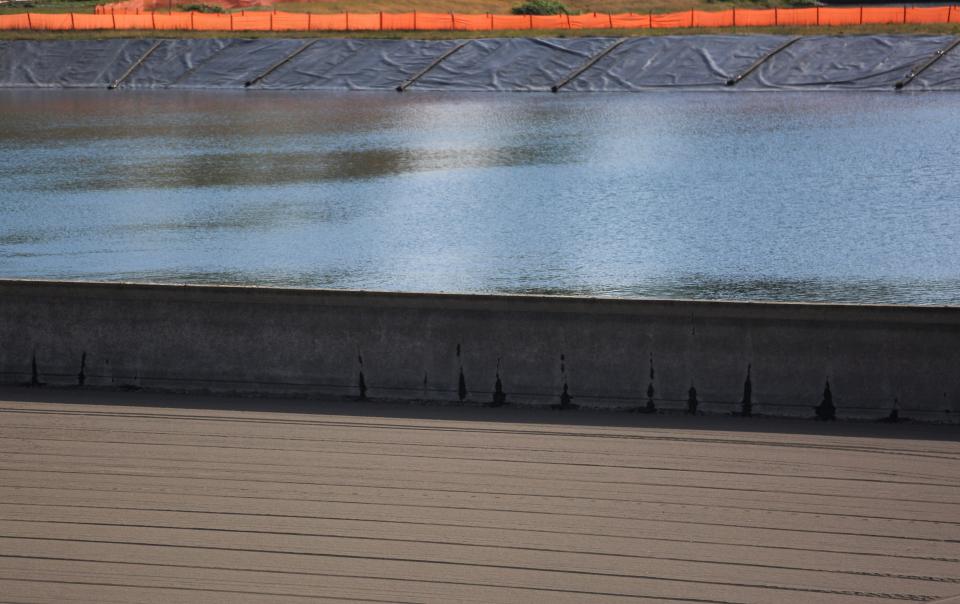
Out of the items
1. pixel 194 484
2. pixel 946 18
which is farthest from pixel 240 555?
pixel 946 18

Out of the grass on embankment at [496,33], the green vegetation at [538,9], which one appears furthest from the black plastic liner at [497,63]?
the green vegetation at [538,9]

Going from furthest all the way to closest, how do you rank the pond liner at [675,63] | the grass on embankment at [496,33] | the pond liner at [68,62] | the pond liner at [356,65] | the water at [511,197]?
the pond liner at [68,62]
the pond liner at [356,65]
the grass on embankment at [496,33]
the pond liner at [675,63]
the water at [511,197]

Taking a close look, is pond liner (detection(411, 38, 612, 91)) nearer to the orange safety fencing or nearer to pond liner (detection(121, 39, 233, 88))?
the orange safety fencing

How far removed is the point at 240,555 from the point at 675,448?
3105mm

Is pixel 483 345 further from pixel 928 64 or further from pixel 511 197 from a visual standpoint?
pixel 928 64

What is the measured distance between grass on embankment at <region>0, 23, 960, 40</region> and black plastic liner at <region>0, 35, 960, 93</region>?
35.4 inches

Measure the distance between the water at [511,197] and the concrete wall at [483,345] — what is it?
5.65m

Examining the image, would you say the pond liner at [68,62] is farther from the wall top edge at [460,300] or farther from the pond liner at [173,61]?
the wall top edge at [460,300]

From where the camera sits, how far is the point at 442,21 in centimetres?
5266

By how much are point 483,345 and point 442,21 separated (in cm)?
4481

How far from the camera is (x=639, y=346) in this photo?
934 centimetres

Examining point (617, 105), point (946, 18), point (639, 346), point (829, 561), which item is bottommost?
point (829, 561)

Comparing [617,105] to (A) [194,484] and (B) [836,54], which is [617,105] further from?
(A) [194,484]

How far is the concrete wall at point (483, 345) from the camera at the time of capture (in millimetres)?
9062
